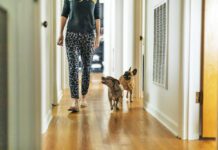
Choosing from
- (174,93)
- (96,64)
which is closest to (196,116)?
(174,93)

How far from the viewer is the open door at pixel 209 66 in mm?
2283

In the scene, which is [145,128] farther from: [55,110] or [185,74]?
[55,110]

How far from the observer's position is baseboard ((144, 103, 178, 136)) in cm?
251

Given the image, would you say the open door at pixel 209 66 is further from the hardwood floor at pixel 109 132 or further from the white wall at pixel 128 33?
the white wall at pixel 128 33

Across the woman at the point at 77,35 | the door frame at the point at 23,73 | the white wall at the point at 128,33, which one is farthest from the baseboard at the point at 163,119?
the door frame at the point at 23,73

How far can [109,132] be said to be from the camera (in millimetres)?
2529

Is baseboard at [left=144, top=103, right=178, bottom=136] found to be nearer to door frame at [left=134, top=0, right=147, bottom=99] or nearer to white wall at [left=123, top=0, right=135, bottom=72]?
door frame at [left=134, top=0, right=147, bottom=99]

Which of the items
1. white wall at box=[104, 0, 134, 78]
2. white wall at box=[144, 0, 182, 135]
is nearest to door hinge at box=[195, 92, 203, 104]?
white wall at box=[144, 0, 182, 135]

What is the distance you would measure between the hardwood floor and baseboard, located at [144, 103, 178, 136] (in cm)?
4

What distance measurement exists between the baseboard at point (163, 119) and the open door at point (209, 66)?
0.78ft

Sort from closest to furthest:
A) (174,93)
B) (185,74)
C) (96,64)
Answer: (185,74), (174,93), (96,64)

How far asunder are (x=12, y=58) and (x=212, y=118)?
5.39 ft

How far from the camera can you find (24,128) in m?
1.18

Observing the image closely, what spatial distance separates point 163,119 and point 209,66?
2.35 ft
